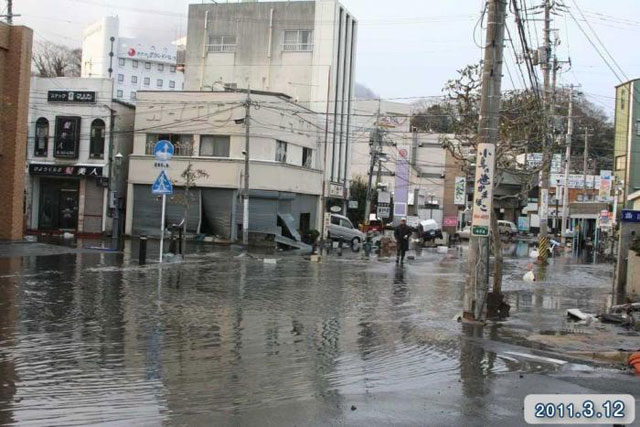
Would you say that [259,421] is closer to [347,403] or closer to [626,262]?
[347,403]

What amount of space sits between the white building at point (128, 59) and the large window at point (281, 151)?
75.1 metres

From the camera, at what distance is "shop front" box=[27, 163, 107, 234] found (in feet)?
129

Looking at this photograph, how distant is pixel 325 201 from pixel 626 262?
96.1 feet

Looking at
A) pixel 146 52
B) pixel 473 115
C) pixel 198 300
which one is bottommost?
pixel 198 300

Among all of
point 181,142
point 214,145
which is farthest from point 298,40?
point 181,142

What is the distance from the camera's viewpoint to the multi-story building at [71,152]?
3956 cm

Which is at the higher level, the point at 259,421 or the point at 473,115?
the point at 473,115

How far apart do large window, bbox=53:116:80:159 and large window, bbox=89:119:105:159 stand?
33.6 inches

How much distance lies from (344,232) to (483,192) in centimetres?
3046

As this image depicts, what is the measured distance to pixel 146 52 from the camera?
120625 millimetres

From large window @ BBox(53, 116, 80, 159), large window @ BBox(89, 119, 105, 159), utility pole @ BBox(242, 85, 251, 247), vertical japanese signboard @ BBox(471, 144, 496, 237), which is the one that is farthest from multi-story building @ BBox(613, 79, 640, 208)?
vertical japanese signboard @ BBox(471, 144, 496, 237)

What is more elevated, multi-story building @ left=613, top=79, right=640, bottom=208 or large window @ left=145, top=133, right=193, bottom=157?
multi-story building @ left=613, top=79, right=640, bottom=208

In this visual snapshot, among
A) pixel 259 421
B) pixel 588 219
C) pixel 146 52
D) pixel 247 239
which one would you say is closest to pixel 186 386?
pixel 259 421

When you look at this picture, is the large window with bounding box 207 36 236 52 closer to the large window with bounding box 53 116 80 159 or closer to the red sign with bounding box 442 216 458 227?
the large window with bounding box 53 116 80 159
